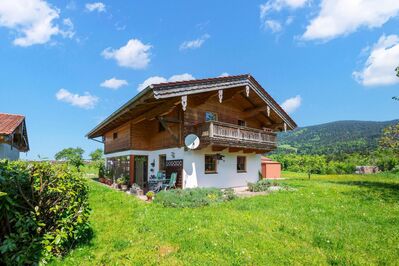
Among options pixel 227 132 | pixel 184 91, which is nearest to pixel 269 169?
pixel 227 132

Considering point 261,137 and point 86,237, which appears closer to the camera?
point 86,237

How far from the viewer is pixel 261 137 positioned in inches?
723

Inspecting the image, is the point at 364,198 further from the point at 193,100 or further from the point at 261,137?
the point at 193,100

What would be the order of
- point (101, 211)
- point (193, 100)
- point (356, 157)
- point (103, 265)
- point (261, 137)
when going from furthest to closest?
point (356, 157) → point (261, 137) → point (193, 100) → point (101, 211) → point (103, 265)

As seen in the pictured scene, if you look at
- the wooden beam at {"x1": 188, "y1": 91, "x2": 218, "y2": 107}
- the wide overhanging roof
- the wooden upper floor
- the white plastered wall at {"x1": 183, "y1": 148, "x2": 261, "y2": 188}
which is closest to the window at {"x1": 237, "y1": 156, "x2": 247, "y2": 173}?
the white plastered wall at {"x1": 183, "y1": 148, "x2": 261, "y2": 188}

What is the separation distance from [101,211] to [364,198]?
11.0 meters

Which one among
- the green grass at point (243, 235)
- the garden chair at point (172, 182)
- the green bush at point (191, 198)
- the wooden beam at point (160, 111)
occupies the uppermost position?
the wooden beam at point (160, 111)

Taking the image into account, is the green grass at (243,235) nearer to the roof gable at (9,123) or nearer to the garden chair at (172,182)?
the garden chair at (172,182)

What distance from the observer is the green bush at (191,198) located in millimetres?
10594

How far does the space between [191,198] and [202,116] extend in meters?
6.53

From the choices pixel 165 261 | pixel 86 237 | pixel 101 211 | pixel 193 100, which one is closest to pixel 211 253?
pixel 165 261

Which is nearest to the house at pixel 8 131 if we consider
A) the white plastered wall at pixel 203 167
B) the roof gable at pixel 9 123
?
the roof gable at pixel 9 123

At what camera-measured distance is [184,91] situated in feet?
44.4

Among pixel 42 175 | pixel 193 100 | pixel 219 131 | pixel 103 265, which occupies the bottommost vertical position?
pixel 103 265
